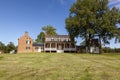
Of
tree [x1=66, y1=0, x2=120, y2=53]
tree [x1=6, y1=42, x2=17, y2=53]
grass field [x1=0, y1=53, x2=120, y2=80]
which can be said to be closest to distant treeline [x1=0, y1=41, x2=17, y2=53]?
tree [x1=6, y1=42, x2=17, y2=53]

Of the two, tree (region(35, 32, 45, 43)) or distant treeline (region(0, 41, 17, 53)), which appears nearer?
distant treeline (region(0, 41, 17, 53))

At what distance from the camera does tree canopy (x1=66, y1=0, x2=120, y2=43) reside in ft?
188

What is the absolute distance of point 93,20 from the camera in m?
57.1

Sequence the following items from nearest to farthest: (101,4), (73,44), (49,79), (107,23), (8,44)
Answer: (49,79), (107,23), (101,4), (73,44), (8,44)

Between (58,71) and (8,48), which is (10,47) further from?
(58,71)

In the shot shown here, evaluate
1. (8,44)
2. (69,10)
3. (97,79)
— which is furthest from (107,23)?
(97,79)

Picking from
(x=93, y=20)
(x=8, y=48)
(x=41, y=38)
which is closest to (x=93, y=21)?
(x=93, y=20)

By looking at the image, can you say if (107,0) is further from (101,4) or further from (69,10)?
(69,10)

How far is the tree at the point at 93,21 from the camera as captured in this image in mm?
57406

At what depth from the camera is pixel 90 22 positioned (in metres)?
58.1

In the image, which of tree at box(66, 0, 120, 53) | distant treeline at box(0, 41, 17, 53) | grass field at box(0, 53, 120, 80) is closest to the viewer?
grass field at box(0, 53, 120, 80)

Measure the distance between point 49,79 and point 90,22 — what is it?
48.5 metres

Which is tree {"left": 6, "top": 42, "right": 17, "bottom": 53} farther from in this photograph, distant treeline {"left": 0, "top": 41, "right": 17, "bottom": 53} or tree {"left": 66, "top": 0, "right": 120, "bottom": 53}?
tree {"left": 66, "top": 0, "right": 120, "bottom": 53}

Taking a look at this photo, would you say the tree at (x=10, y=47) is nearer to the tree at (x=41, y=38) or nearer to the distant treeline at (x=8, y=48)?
the distant treeline at (x=8, y=48)
